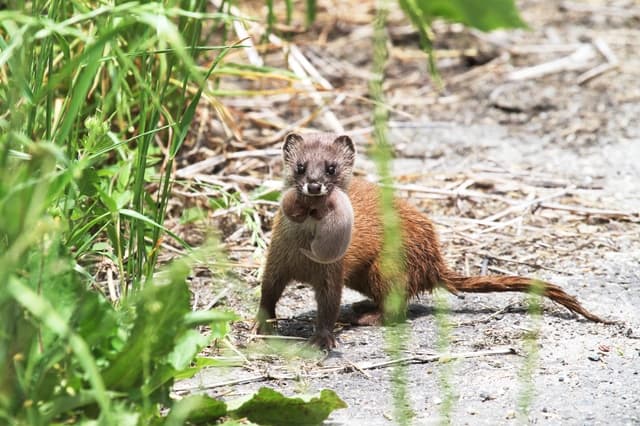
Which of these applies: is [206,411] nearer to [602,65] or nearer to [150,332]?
[150,332]

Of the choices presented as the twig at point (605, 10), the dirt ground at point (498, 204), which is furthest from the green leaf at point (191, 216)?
the twig at point (605, 10)

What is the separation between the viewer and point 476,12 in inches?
35.4

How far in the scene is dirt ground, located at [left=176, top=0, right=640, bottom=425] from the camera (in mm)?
3164

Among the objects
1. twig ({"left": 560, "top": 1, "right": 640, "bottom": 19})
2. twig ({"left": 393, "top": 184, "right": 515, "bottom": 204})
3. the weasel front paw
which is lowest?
the weasel front paw

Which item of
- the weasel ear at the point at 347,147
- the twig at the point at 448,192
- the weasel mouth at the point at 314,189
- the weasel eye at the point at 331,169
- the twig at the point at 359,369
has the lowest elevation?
the twig at the point at 359,369

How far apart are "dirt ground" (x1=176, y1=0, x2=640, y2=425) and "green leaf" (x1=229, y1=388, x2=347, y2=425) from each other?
19 cm

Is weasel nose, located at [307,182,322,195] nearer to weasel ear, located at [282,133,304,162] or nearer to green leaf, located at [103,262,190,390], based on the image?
weasel ear, located at [282,133,304,162]

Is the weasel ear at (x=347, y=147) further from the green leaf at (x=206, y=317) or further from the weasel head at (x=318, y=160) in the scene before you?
the green leaf at (x=206, y=317)

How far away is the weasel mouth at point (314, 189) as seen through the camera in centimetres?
361

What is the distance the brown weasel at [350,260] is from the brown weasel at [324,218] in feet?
0.27

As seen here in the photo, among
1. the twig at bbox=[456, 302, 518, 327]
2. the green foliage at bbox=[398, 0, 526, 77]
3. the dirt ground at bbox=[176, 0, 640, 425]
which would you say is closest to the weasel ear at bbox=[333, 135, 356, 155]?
the dirt ground at bbox=[176, 0, 640, 425]

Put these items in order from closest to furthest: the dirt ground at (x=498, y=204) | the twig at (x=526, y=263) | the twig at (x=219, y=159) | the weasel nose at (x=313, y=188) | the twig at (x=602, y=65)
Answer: the dirt ground at (x=498, y=204) < the weasel nose at (x=313, y=188) < the twig at (x=526, y=263) < the twig at (x=219, y=159) < the twig at (x=602, y=65)

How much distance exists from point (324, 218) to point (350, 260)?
47cm

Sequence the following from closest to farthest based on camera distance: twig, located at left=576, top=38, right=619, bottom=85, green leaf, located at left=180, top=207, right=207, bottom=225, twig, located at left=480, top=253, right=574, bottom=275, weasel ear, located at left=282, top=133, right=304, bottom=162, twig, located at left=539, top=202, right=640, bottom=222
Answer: weasel ear, located at left=282, top=133, right=304, bottom=162, twig, located at left=480, top=253, right=574, bottom=275, green leaf, located at left=180, top=207, right=207, bottom=225, twig, located at left=539, top=202, right=640, bottom=222, twig, located at left=576, top=38, right=619, bottom=85
